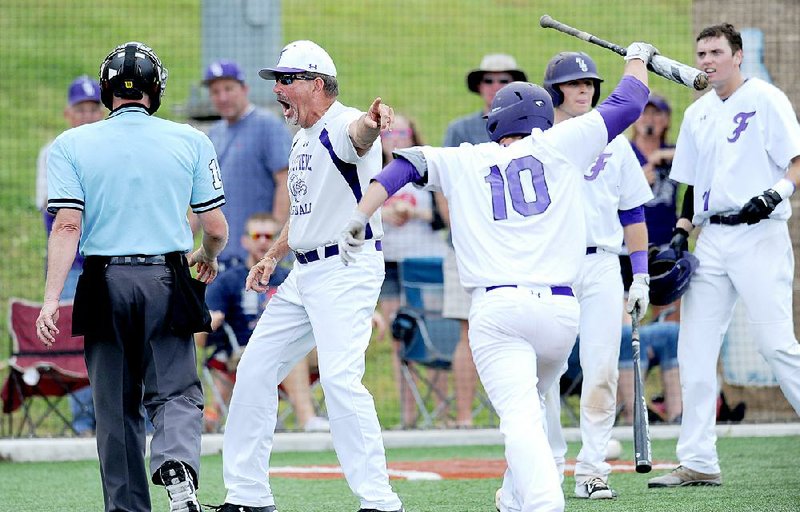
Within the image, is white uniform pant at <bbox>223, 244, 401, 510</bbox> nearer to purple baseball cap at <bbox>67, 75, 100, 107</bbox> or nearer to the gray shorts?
the gray shorts

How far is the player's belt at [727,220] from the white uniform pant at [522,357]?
7.09ft

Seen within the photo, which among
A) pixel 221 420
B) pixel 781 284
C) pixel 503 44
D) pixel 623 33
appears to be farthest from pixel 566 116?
pixel 503 44

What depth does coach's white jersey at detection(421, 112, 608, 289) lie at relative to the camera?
538cm

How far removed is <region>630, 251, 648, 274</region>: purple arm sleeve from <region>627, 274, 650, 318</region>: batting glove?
0.18ft

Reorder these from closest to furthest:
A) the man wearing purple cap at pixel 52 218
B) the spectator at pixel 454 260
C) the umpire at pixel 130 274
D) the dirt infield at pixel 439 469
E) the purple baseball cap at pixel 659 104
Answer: the umpire at pixel 130 274
the dirt infield at pixel 439 469
the spectator at pixel 454 260
the man wearing purple cap at pixel 52 218
the purple baseball cap at pixel 659 104

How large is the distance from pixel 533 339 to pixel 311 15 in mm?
16743

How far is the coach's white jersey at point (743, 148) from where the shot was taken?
7348mm

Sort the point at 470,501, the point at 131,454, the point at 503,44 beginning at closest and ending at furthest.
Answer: the point at 131,454
the point at 470,501
the point at 503,44

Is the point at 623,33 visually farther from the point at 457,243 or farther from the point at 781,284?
the point at 457,243

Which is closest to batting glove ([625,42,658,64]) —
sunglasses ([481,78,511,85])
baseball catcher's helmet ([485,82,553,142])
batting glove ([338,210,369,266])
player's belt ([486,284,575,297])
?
baseball catcher's helmet ([485,82,553,142])

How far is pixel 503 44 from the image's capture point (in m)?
20.1

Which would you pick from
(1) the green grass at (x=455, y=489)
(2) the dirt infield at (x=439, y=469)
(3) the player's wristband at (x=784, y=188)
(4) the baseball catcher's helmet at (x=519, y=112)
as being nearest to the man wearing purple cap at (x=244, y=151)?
(1) the green grass at (x=455, y=489)

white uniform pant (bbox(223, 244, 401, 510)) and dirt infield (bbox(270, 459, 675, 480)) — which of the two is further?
dirt infield (bbox(270, 459, 675, 480))

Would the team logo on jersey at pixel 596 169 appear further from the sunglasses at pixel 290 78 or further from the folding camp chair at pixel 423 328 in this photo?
the folding camp chair at pixel 423 328
